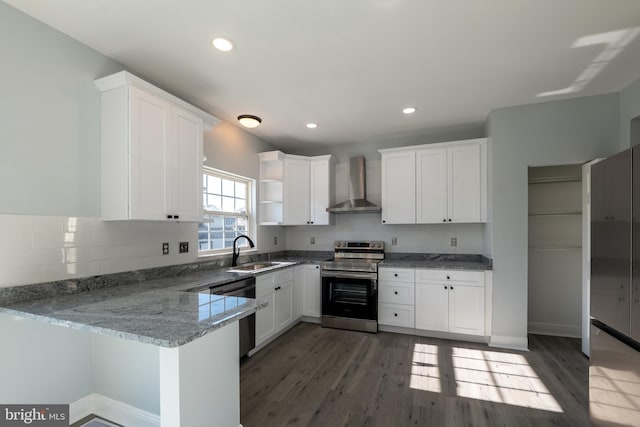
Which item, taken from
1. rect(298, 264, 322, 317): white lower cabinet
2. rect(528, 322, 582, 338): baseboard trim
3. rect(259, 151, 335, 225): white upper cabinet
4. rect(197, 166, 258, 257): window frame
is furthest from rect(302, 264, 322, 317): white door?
rect(528, 322, 582, 338): baseboard trim

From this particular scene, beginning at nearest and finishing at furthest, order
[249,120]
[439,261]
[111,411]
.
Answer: [111,411] → [249,120] → [439,261]

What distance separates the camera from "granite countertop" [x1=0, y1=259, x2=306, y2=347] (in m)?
1.21

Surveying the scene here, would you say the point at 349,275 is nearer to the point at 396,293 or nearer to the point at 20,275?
the point at 396,293

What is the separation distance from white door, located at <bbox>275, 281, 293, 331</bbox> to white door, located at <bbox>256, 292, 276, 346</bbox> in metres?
0.09

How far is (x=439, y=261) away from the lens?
Result: 12.7 ft

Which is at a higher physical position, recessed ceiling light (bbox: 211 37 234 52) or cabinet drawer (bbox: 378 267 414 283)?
recessed ceiling light (bbox: 211 37 234 52)

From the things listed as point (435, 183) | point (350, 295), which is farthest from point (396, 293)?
point (435, 183)

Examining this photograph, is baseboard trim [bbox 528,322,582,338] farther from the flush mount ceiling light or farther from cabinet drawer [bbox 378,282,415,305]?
the flush mount ceiling light

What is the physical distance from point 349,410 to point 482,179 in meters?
2.93

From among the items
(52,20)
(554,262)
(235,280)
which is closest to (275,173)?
(235,280)

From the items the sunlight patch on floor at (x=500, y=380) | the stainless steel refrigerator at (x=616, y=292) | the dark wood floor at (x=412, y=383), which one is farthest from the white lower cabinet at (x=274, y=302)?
the stainless steel refrigerator at (x=616, y=292)

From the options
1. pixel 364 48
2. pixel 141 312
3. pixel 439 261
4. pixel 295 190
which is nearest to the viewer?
pixel 141 312

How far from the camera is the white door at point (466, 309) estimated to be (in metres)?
3.27

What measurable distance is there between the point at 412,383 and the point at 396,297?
1243 mm
